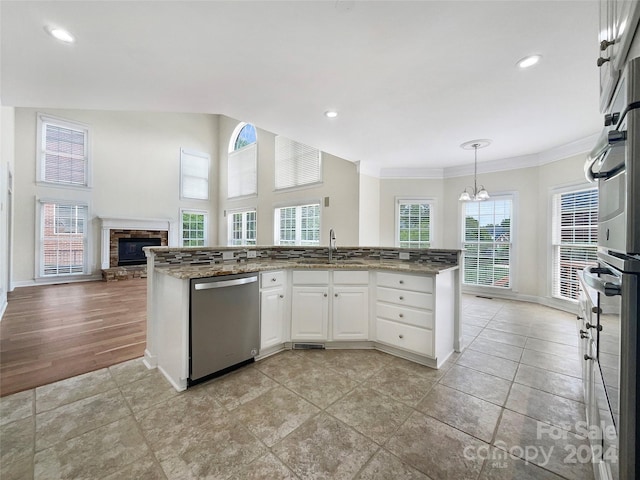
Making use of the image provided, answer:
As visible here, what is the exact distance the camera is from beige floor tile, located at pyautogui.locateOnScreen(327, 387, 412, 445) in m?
1.64

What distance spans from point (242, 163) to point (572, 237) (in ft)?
26.3

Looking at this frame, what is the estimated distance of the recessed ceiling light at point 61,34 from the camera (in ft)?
5.82

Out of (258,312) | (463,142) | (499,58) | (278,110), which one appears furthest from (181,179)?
(499,58)

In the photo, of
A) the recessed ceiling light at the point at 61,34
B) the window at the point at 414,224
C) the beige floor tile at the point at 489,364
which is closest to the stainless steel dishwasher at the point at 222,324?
the recessed ceiling light at the point at 61,34

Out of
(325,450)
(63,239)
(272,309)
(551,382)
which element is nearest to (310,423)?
(325,450)

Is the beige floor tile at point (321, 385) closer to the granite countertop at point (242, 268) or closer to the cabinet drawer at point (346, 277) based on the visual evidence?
the cabinet drawer at point (346, 277)

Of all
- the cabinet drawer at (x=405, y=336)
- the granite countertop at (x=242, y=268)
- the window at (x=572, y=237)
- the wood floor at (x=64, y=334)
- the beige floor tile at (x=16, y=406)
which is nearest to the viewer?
the beige floor tile at (x=16, y=406)

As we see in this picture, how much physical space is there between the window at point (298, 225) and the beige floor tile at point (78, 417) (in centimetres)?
443

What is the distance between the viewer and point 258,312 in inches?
99.3

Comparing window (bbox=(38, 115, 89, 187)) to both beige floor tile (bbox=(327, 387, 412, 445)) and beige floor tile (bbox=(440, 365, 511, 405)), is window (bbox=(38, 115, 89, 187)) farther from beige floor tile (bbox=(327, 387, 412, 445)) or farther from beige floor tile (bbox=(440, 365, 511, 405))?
beige floor tile (bbox=(440, 365, 511, 405))

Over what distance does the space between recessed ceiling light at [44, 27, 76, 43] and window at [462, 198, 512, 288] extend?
6.08 metres

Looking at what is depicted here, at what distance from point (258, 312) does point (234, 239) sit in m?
6.65

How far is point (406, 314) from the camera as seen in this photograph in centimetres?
261

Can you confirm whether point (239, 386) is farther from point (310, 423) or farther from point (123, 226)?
point (123, 226)
